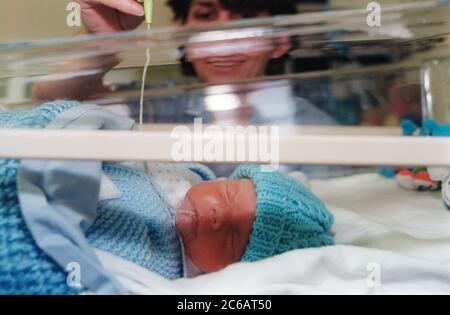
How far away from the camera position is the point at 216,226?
0.72m

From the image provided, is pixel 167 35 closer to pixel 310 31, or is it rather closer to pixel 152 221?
pixel 310 31

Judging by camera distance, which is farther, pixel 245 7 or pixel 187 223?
pixel 245 7

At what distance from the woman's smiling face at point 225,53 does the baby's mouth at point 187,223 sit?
0.32m

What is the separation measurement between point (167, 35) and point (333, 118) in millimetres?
386

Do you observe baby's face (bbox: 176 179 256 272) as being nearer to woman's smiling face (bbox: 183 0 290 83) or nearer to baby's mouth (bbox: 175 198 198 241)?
baby's mouth (bbox: 175 198 198 241)

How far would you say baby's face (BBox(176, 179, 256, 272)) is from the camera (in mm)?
725

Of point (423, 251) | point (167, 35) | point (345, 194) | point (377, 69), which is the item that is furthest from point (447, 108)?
point (167, 35)

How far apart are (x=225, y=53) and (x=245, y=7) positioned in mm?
146

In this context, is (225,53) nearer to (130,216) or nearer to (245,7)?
(245,7)

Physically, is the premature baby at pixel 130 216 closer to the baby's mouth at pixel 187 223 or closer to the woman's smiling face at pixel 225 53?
the baby's mouth at pixel 187 223

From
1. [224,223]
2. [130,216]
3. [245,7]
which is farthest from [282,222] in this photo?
[245,7]

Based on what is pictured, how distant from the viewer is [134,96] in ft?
3.16

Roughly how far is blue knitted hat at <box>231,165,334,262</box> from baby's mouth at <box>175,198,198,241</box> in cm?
8

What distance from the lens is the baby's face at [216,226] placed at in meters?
0.72
